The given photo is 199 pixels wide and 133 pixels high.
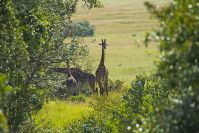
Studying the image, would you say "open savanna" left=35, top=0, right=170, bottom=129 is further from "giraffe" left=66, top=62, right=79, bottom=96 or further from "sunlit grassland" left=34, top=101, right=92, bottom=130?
"giraffe" left=66, top=62, right=79, bottom=96

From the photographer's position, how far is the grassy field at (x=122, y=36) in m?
70.7

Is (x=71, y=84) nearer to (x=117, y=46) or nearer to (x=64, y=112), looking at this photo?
(x=64, y=112)

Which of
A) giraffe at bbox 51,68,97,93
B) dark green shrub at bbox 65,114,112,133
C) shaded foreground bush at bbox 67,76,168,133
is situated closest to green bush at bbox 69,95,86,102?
giraffe at bbox 51,68,97,93

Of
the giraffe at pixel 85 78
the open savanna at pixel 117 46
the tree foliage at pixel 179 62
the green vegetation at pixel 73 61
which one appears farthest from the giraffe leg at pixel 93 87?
the tree foliage at pixel 179 62

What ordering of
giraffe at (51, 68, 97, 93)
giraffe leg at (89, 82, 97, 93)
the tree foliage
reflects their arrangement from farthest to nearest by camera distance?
giraffe leg at (89, 82, 97, 93) < giraffe at (51, 68, 97, 93) < the tree foliage

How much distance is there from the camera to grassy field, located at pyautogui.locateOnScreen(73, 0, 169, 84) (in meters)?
70.7

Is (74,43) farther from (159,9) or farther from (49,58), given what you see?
(159,9)

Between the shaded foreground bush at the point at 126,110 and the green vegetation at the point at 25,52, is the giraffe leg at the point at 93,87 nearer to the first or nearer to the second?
the shaded foreground bush at the point at 126,110

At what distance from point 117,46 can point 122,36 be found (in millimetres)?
8610

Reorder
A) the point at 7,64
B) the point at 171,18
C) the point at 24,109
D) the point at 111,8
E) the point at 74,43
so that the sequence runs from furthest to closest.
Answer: the point at 111,8 < the point at 74,43 < the point at 24,109 < the point at 7,64 < the point at 171,18

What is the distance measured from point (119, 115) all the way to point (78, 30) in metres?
4.53

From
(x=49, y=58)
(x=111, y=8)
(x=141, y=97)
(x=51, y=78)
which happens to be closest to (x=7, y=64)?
(x=49, y=58)

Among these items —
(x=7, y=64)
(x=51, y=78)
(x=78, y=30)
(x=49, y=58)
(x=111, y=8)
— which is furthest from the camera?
(x=111, y=8)

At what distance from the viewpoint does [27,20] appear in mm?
19391
